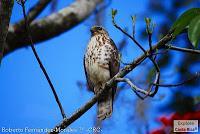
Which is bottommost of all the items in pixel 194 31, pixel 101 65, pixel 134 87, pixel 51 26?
pixel 194 31

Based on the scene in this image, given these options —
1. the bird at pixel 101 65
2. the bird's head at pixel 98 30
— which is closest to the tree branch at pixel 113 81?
the bird at pixel 101 65

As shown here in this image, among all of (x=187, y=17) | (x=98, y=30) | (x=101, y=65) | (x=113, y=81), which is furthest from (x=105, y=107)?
(x=187, y=17)

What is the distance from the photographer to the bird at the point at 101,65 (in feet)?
7.39

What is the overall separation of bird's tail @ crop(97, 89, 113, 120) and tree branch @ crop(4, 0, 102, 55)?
526mm

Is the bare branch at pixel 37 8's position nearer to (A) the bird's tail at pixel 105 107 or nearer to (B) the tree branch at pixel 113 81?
(A) the bird's tail at pixel 105 107

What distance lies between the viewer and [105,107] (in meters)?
2.21

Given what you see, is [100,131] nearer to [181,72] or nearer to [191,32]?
[181,72]

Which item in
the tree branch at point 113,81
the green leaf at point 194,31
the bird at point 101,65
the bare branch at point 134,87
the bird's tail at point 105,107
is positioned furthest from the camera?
the bird at point 101,65

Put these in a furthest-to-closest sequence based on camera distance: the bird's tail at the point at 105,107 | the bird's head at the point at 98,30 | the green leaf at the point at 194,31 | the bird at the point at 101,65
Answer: the bird's head at the point at 98,30 < the bird at the point at 101,65 < the bird's tail at the point at 105,107 < the green leaf at the point at 194,31

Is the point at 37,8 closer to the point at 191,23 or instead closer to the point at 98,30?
the point at 98,30

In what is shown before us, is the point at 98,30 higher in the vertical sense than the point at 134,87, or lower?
higher

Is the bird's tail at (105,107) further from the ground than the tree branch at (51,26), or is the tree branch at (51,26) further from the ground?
the tree branch at (51,26)

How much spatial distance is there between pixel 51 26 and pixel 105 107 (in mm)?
645

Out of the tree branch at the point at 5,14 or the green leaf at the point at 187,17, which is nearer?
the green leaf at the point at 187,17
